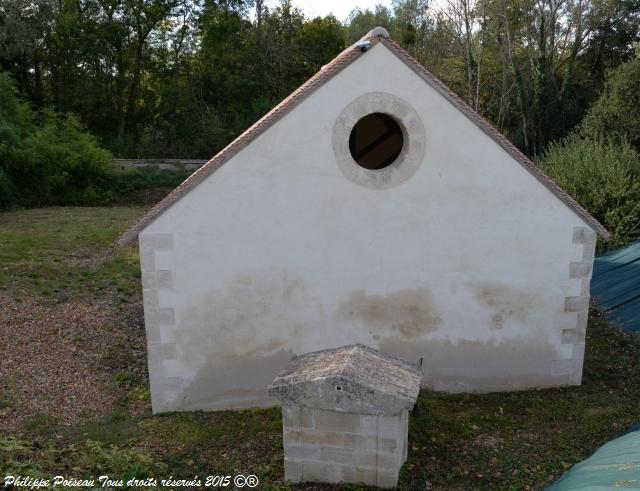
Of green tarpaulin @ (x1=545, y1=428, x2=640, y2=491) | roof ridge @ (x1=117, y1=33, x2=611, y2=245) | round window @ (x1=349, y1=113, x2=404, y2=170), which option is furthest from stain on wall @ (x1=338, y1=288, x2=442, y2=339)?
round window @ (x1=349, y1=113, x2=404, y2=170)

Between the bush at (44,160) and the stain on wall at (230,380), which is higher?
the bush at (44,160)

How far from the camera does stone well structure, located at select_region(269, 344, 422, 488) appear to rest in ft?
18.3

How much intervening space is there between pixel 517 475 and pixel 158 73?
37.1 metres

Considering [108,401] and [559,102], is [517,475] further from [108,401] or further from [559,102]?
[559,102]

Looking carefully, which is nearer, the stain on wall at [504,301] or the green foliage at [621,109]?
the stain on wall at [504,301]

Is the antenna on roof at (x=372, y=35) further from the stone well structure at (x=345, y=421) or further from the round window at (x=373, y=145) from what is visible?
the stone well structure at (x=345, y=421)

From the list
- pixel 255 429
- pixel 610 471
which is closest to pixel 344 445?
pixel 255 429

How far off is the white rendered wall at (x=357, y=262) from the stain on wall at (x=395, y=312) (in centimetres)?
2

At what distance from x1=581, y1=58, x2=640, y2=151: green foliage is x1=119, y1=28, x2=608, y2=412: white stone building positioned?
59.9 ft

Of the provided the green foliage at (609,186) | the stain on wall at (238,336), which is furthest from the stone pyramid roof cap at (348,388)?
the green foliage at (609,186)

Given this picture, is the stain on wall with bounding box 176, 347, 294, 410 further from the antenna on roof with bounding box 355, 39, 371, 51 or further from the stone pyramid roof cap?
the antenna on roof with bounding box 355, 39, 371, 51

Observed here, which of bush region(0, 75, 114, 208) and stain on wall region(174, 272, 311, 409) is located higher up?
bush region(0, 75, 114, 208)

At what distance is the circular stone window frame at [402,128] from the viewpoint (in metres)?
7.43

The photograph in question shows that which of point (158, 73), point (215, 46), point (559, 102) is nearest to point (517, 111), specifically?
point (559, 102)
